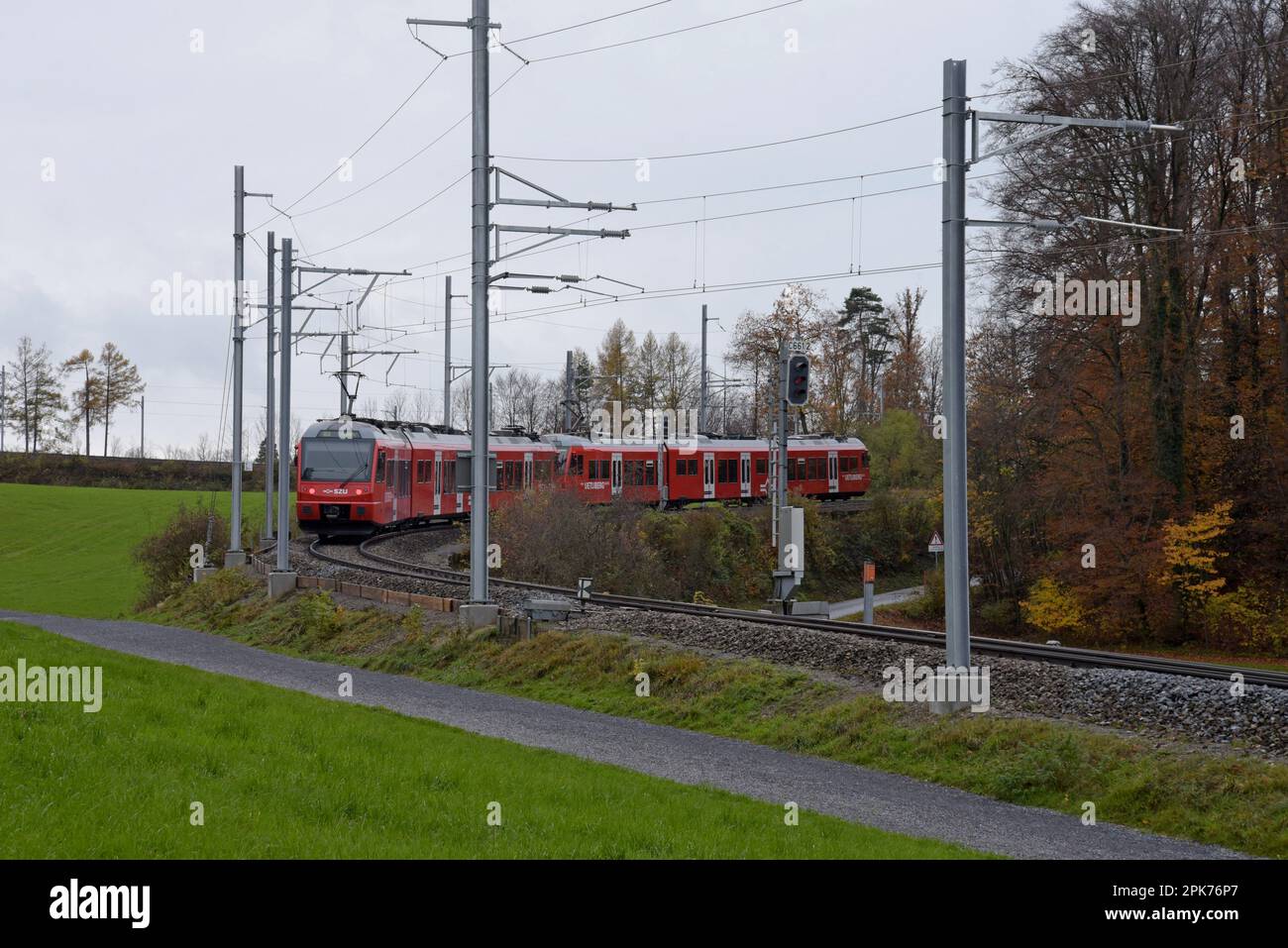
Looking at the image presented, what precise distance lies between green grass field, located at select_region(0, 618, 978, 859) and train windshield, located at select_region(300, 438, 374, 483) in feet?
83.6

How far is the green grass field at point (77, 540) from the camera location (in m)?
53.7

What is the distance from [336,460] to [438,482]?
6215 mm

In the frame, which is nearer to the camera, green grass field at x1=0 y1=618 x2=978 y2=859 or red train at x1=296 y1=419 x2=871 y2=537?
green grass field at x1=0 y1=618 x2=978 y2=859

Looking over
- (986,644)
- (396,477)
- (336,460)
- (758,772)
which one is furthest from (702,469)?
(758,772)

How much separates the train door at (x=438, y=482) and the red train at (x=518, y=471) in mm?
71

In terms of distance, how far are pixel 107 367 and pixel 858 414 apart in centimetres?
5826

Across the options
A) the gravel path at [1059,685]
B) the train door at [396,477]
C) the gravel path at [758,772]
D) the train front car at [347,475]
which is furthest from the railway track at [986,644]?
the train door at [396,477]

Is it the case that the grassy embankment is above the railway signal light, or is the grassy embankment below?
below

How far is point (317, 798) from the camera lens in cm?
894

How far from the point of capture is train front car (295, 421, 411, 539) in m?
38.0

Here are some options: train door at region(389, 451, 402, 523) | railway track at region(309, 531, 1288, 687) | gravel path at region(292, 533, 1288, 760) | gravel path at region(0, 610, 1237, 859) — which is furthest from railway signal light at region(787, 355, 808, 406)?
train door at region(389, 451, 402, 523)

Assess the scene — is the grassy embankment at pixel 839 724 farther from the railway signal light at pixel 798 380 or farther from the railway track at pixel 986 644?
the railway signal light at pixel 798 380

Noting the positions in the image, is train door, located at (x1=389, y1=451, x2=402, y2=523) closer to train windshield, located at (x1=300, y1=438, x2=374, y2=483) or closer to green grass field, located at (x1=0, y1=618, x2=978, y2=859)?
train windshield, located at (x1=300, y1=438, x2=374, y2=483)
